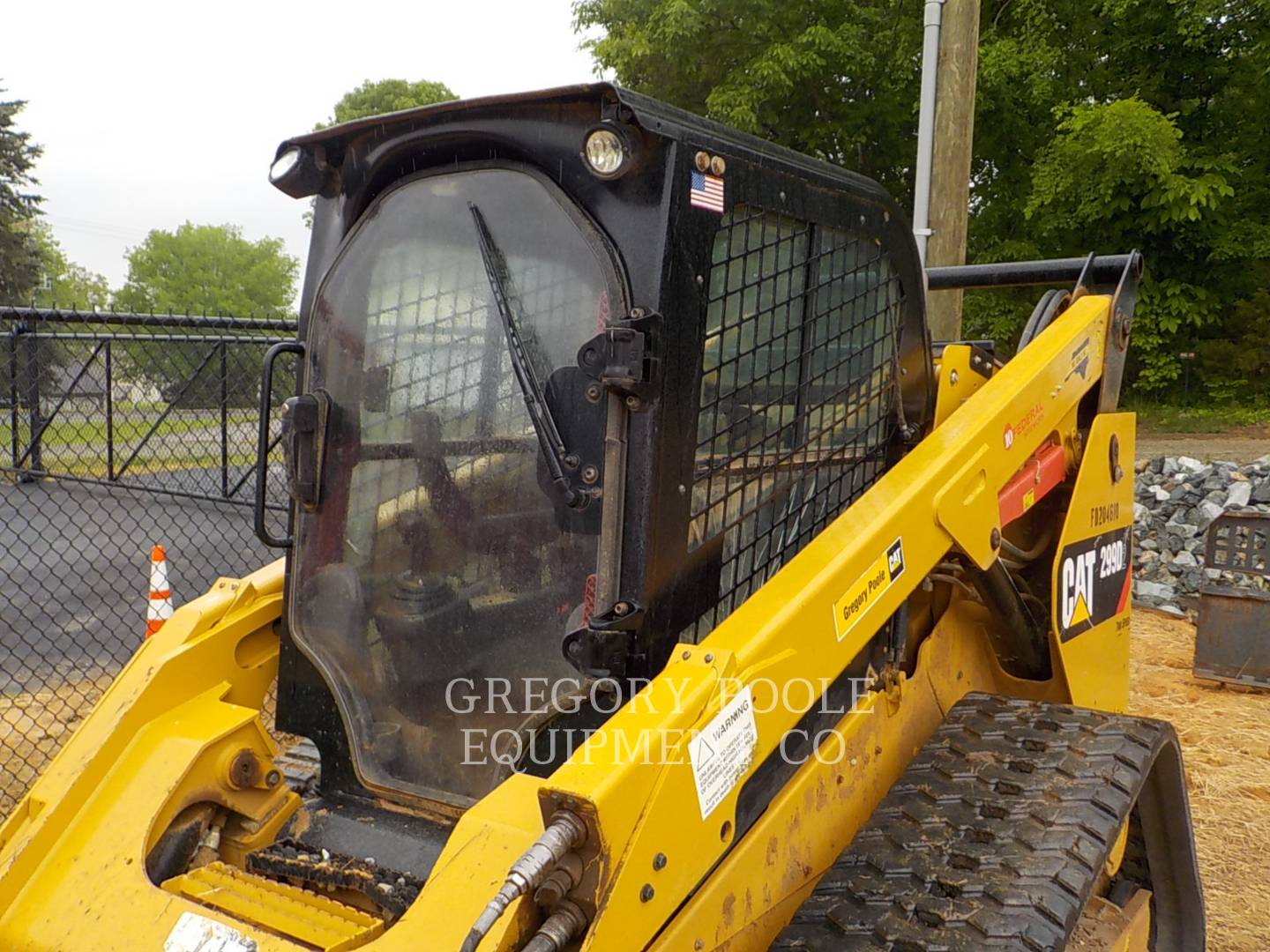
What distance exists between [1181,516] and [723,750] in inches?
296

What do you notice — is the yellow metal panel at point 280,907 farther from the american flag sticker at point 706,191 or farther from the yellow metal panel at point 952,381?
the yellow metal panel at point 952,381

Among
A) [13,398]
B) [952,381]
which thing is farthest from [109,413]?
[952,381]

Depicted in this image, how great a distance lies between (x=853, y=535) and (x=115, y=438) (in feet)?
Result: 26.7

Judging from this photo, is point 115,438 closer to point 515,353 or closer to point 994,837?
point 515,353

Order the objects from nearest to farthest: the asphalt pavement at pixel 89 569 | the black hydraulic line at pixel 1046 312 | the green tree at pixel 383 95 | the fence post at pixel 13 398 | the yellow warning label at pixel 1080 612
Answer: the yellow warning label at pixel 1080 612 → the black hydraulic line at pixel 1046 312 → the asphalt pavement at pixel 89 569 → the fence post at pixel 13 398 → the green tree at pixel 383 95

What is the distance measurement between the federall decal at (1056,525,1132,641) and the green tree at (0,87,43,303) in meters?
28.3

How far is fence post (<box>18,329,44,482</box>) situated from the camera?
7590mm

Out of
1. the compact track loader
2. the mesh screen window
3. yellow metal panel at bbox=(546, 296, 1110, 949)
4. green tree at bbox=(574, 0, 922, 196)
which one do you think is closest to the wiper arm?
the compact track loader

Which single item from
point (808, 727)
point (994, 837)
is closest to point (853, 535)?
point (808, 727)

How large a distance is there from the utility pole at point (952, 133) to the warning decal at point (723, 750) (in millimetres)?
4602

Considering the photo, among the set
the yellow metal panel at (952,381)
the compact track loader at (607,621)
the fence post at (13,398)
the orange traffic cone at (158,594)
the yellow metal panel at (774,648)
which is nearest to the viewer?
the yellow metal panel at (774,648)

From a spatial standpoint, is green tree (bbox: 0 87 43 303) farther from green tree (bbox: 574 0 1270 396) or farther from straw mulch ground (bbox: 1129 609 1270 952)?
straw mulch ground (bbox: 1129 609 1270 952)

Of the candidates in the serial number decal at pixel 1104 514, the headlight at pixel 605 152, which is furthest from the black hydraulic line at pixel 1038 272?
the headlight at pixel 605 152

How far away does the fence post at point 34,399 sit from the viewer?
24.9ft
